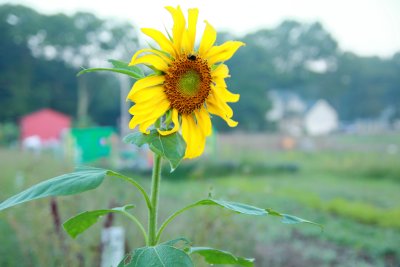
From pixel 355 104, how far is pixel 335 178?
123 ft

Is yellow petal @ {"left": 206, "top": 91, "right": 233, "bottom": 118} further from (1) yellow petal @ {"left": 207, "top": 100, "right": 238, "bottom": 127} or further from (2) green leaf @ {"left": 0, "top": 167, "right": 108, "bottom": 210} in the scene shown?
(2) green leaf @ {"left": 0, "top": 167, "right": 108, "bottom": 210}

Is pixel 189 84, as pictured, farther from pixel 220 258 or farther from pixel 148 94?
pixel 220 258

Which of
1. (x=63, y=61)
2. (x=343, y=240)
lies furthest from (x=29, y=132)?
(x=343, y=240)

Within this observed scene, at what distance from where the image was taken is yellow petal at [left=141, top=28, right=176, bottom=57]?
0.91 m

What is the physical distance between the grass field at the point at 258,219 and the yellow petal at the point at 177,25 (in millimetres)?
481

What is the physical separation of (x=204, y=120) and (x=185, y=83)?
0.28 feet

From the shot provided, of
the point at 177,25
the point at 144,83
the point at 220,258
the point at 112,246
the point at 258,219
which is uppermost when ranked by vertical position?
the point at 177,25

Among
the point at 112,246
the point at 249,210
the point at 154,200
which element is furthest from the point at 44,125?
the point at 249,210

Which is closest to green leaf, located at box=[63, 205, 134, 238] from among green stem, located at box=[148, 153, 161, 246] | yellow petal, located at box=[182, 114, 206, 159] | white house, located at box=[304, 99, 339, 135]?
green stem, located at box=[148, 153, 161, 246]

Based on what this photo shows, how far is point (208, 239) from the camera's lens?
3.08 metres

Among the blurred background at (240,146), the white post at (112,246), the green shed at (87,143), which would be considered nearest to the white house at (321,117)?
the blurred background at (240,146)

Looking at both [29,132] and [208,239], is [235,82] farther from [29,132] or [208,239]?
[208,239]

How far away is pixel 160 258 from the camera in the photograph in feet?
2.79

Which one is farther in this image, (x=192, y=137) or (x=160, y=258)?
(x=192, y=137)
